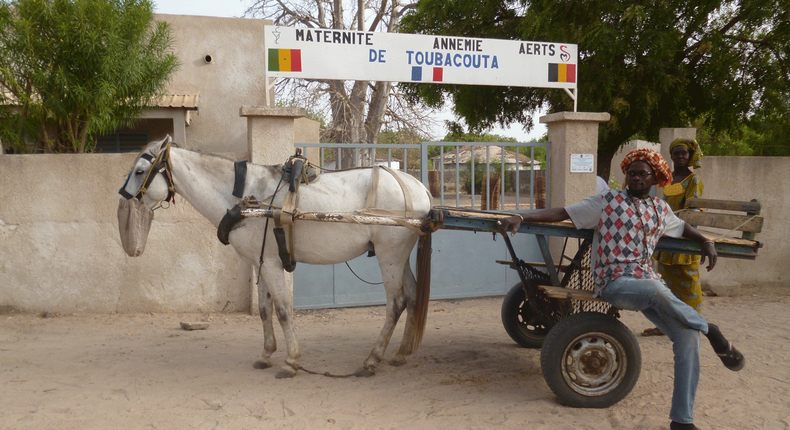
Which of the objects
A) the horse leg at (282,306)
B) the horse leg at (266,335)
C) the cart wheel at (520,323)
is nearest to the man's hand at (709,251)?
the cart wheel at (520,323)

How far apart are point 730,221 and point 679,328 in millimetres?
1013

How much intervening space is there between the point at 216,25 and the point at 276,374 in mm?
7829

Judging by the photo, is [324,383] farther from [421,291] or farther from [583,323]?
[583,323]

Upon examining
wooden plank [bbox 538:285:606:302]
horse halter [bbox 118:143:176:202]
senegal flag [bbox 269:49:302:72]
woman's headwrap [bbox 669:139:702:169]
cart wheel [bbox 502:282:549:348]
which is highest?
senegal flag [bbox 269:49:302:72]

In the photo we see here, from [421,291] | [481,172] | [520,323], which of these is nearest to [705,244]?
[520,323]

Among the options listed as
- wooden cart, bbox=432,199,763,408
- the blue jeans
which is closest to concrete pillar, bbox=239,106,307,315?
wooden cart, bbox=432,199,763,408

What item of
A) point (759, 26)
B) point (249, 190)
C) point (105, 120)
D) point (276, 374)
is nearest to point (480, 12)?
point (759, 26)

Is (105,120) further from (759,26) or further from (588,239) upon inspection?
(759,26)

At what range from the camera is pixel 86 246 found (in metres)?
5.69

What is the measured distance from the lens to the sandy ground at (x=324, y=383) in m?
3.24

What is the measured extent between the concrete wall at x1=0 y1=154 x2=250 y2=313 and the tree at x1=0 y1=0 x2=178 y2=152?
85cm

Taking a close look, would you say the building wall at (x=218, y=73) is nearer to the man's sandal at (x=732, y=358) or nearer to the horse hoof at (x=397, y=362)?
the horse hoof at (x=397, y=362)

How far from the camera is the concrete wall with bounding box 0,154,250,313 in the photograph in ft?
18.4

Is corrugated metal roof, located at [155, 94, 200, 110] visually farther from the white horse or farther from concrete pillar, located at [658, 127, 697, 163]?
concrete pillar, located at [658, 127, 697, 163]
